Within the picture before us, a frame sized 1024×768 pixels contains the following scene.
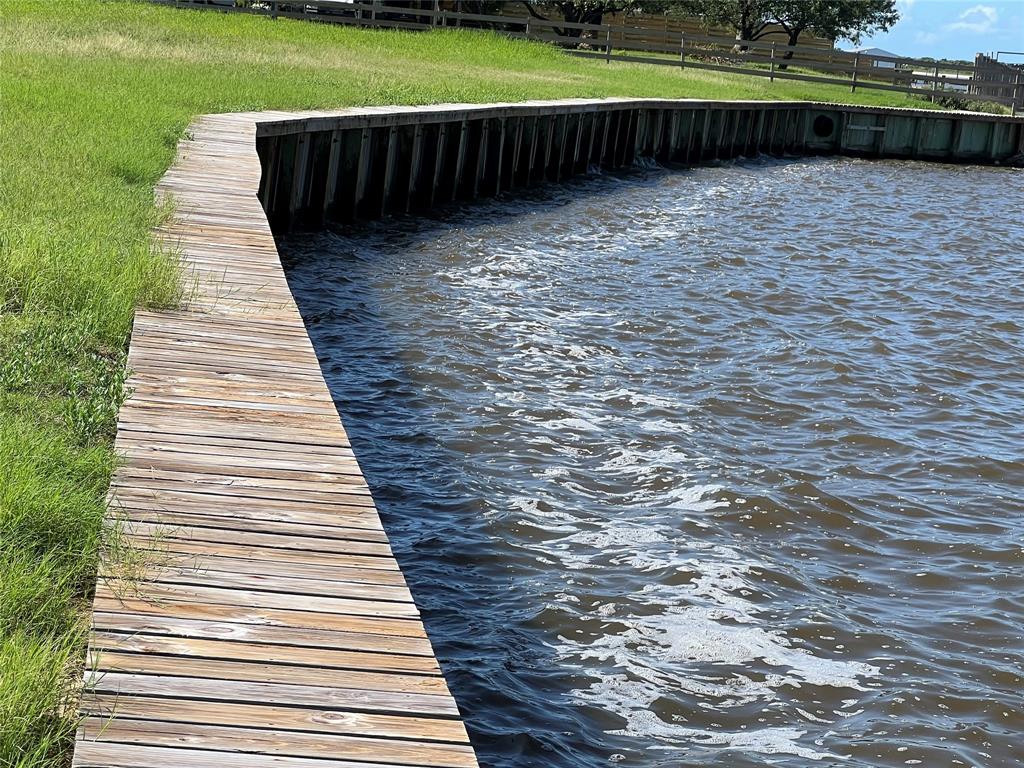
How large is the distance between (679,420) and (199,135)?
710 centimetres

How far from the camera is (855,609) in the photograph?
22.2 ft

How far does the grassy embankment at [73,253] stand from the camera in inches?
151

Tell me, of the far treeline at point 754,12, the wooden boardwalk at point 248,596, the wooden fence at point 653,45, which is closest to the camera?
the wooden boardwalk at point 248,596

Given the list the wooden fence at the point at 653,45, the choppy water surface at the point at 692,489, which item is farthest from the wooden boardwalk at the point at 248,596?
the wooden fence at the point at 653,45

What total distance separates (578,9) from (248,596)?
4970 cm

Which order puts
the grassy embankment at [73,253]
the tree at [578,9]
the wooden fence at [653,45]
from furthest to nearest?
the tree at [578,9], the wooden fence at [653,45], the grassy embankment at [73,253]

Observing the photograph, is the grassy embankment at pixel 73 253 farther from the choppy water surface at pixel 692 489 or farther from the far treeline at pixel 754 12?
the far treeline at pixel 754 12

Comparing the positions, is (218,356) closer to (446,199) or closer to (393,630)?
(393,630)

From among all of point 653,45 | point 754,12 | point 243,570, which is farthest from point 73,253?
point 754,12

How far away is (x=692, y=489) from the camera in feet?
27.1

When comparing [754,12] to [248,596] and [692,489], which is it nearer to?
[692,489]

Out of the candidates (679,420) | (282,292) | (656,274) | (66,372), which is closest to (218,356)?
(66,372)

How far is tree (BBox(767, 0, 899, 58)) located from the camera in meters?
52.2

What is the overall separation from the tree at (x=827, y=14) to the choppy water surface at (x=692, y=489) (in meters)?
38.6
